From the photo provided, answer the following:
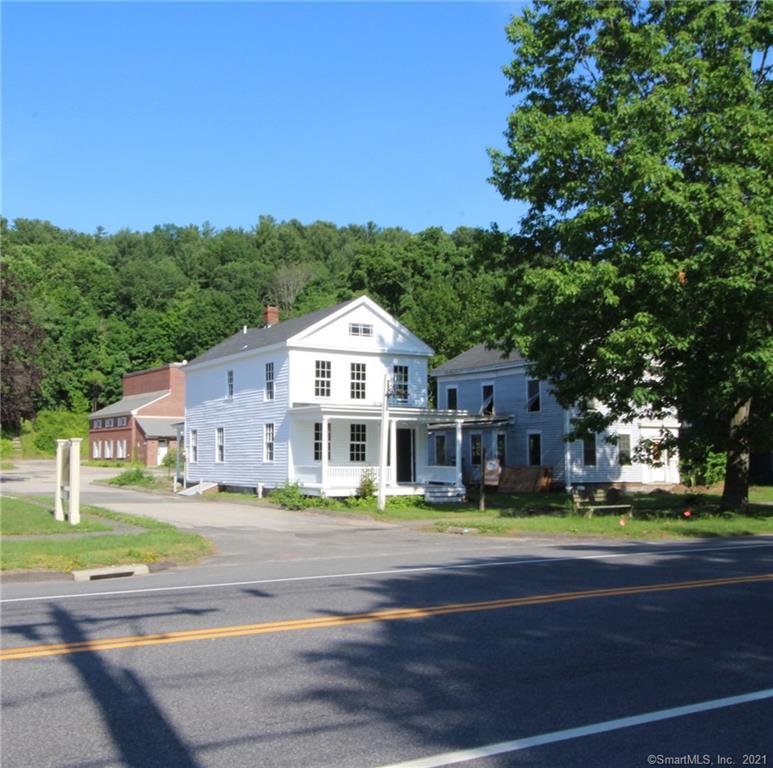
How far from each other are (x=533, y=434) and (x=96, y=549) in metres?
27.8

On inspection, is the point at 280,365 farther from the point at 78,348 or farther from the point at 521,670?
the point at 78,348

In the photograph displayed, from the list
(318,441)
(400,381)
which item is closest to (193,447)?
(318,441)

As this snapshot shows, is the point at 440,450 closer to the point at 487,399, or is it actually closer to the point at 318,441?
the point at 487,399

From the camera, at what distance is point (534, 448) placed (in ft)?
133

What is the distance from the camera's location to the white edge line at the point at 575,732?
5086 mm

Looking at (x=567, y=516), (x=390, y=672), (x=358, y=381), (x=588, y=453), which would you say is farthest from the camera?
(x=588, y=453)

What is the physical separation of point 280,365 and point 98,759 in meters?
31.1

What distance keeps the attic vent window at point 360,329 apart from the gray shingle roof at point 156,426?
117 feet

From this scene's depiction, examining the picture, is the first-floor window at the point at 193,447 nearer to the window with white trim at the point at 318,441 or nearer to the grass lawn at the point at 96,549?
the window with white trim at the point at 318,441

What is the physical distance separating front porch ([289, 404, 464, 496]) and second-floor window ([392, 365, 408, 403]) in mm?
1367

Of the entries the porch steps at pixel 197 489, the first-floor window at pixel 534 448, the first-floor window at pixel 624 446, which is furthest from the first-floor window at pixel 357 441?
the first-floor window at pixel 624 446

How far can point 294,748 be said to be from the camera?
5316 mm

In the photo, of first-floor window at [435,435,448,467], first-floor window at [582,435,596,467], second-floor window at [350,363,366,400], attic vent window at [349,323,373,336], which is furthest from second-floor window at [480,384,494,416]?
attic vent window at [349,323,373,336]

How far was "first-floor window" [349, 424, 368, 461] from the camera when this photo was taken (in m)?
36.3
